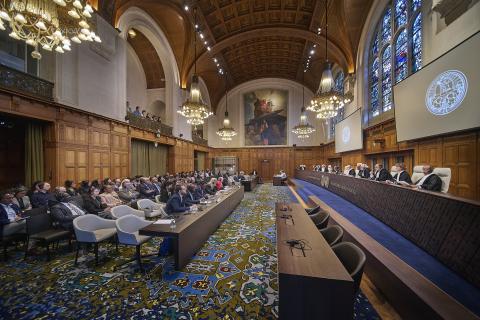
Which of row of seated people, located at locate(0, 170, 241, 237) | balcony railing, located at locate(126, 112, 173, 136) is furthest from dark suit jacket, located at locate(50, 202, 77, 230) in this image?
balcony railing, located at locate(126, 112, 173, 136)

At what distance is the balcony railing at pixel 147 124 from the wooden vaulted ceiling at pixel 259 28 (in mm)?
4020

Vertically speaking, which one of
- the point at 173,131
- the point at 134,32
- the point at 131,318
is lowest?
the point at 131,318

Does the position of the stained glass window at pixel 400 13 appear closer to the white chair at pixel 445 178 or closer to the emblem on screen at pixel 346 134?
the emblem on screen at pixel 346 134

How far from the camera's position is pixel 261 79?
20781 mm

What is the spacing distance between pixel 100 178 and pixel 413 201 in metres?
10.1

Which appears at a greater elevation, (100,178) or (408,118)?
(408,118)

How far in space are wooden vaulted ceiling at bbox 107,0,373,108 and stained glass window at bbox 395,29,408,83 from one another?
3.07 metres

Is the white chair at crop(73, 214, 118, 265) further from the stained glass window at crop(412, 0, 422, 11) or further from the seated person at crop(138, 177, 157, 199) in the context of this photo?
the stained glass window at crop(412, 0, 422, 11)

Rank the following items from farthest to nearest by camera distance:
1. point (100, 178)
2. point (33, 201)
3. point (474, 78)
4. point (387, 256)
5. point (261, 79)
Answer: point (261, 79) < point (100, 178) < point (33, 201) < point (474, 78) < point (387, 256)

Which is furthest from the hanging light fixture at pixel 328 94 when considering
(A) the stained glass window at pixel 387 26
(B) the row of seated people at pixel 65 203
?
(B) the row of seated people at pixel 65 203

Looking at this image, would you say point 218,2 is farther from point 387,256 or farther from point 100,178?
point 387,256

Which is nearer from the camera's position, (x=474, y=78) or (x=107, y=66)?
(x=474, y=78)

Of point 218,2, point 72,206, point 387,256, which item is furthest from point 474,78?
point 218,2

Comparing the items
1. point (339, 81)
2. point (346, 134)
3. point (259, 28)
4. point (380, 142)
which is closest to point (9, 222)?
point (380, 142)
